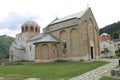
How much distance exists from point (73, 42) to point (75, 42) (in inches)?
20.4

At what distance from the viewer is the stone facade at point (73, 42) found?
33844 millimetres

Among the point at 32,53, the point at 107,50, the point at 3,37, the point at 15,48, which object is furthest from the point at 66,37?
the point at 3,37

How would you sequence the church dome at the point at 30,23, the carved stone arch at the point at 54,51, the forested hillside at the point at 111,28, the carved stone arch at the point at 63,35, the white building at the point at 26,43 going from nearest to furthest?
the carved stone arch at the point at 54,51
the carved stone arch at the point at 63,35
the white building at the point at 26,43
the church dome at the point at 30,23
the forested hillside at the point at 111,28

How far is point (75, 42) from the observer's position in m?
34.7

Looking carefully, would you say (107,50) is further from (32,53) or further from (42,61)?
(42,61)

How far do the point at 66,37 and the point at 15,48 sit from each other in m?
24.0

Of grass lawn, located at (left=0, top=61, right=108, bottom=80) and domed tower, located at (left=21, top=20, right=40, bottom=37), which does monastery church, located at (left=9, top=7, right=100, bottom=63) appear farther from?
domed tower, located at (left=21, top=20, right=40, bottom=37)

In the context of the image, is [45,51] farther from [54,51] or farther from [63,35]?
[63,35]

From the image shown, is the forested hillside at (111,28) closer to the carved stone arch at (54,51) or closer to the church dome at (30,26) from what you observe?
the church dome at (30,26)

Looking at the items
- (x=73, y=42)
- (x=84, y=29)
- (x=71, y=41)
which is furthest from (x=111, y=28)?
(x=73, y=42)

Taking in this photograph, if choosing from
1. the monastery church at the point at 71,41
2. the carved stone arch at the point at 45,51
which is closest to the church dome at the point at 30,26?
the monastery church at the point at 71,41

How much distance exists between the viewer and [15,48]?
54.9m

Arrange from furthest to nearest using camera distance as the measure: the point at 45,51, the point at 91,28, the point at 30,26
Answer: the point at 30,26, the point at 91,28, the point at 45,51

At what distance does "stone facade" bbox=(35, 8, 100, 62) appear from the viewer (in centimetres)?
3384
